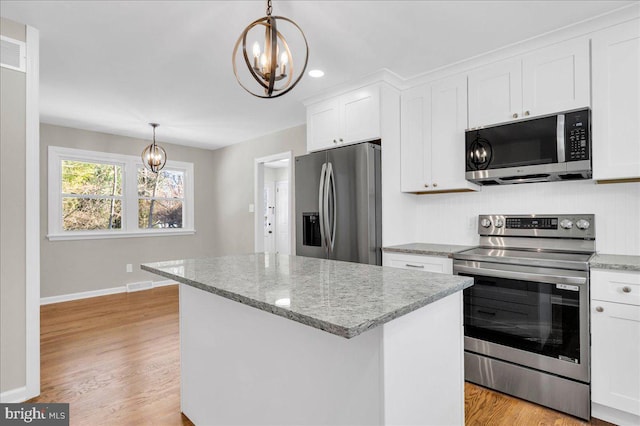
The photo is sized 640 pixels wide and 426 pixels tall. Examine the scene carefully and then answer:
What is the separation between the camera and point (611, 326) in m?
1.92

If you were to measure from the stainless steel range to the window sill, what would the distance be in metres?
4.70

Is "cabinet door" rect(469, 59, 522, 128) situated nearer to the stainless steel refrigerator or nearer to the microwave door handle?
the microwave door handle

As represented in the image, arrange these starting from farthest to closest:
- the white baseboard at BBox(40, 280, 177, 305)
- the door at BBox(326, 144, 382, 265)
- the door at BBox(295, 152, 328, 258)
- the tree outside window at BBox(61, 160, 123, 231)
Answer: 1. the tree outside window at BBox(61, 160, 123, 231)
2. the white baseboard at BBox(40, 280, 177, 305)
3. the door at BBox(295, 152, 328, 258)
4. the door at BBox(326, 144, 382, 265)

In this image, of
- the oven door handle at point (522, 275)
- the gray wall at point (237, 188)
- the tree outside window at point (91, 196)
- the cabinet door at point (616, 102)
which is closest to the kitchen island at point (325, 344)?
the oven door handle at point (522, 275)

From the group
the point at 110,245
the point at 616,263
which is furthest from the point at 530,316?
the point at 110,245

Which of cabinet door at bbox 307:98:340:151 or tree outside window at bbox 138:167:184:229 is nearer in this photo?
cabinet door at bbox 307:98:340:151

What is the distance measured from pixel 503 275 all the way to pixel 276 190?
6.02 m

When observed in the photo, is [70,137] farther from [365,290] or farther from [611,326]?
[611,326]

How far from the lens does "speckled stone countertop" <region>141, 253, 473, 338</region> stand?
942 millimetres

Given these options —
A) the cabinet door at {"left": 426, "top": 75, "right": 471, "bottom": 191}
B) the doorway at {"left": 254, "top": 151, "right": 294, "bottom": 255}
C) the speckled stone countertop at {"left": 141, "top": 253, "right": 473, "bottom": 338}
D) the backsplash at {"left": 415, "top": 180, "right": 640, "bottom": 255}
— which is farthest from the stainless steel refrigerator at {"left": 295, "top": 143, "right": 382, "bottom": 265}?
the doorway at {"left": 254, "top": 151, "right": 294, "bottom": 255}

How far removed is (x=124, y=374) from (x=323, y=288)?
7.04 ft

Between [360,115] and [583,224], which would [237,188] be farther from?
[583,224]

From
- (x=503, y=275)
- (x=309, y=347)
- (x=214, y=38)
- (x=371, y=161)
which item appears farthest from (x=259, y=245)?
(x=309, y=347)

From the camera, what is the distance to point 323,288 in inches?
49.9
